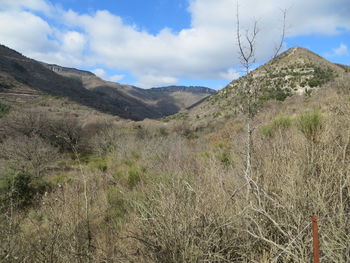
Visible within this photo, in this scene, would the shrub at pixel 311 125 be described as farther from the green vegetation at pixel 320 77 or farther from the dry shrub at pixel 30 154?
the green vegetation at pixel 320 77

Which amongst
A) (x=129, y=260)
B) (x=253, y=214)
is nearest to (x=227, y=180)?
(x=253, y=214)

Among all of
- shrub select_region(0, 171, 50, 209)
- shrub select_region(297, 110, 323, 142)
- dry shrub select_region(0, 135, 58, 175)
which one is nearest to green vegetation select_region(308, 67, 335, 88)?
shrub select_region(297, 110, 323, 142)

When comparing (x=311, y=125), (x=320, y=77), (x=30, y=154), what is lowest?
(x=30, y=154)

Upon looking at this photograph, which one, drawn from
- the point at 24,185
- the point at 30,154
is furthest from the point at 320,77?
the point at 24,185

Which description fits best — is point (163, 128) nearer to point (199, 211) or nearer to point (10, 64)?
point (199, 211)

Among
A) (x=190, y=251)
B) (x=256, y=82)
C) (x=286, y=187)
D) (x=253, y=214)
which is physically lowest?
(x=190, y=251)

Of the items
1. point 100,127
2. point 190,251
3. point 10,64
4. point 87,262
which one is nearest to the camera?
point 190,251

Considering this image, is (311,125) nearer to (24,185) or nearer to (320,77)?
(24,185)

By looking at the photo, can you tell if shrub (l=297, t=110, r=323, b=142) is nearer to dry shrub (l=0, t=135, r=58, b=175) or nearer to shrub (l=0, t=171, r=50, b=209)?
shrub (l=0, t=171, r=50, b=209)

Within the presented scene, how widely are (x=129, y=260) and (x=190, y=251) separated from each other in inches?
37.4

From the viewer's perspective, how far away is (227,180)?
4375 millimetres

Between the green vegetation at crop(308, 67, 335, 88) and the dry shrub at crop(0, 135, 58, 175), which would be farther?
the green vegetation at crop(308, 67, 335, 88)

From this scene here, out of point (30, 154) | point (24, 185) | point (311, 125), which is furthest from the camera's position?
point (30, 154)

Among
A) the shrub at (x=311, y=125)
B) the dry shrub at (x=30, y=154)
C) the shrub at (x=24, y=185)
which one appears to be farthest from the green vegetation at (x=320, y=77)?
the shrub at (x=24, y=185)
